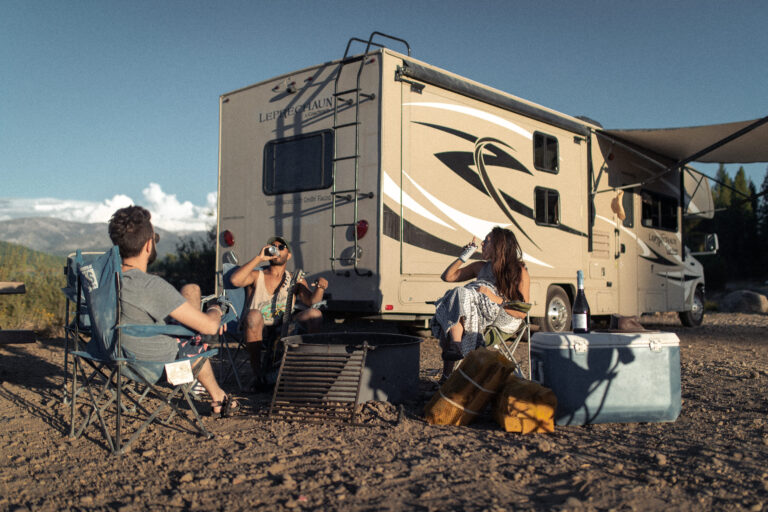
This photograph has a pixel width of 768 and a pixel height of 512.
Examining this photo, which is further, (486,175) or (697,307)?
(697,307)

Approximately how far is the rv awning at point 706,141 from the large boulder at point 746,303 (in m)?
7.15

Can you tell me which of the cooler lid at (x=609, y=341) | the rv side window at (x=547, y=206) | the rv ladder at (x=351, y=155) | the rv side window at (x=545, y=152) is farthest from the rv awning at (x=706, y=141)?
the cooler lid at (x=609, y=341)

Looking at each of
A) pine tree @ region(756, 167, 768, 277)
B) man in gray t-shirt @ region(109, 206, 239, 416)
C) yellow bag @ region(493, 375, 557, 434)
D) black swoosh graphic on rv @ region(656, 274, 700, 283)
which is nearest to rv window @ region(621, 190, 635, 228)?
black swoosh graphic on rv @ region(656, 274, 700, 283)

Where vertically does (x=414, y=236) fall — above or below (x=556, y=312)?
above

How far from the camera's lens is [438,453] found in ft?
9.26

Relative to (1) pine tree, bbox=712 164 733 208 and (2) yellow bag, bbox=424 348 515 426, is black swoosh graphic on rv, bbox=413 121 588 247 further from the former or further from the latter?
(1) pine tree, bbox=712 164 733 208

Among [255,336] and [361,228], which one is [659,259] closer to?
[361,228]

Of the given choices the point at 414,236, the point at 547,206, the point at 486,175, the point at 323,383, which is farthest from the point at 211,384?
the point at 547,206

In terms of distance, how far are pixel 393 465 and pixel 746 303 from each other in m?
15.0

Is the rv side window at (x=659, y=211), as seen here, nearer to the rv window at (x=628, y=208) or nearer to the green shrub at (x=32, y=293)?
the rv window at (x=628, y=208)

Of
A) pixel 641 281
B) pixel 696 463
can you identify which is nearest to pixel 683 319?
pixel 641 281

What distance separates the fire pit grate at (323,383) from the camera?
3.58 metres

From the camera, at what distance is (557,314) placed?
286 inches

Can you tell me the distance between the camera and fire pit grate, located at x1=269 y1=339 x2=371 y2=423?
3.58 meters
